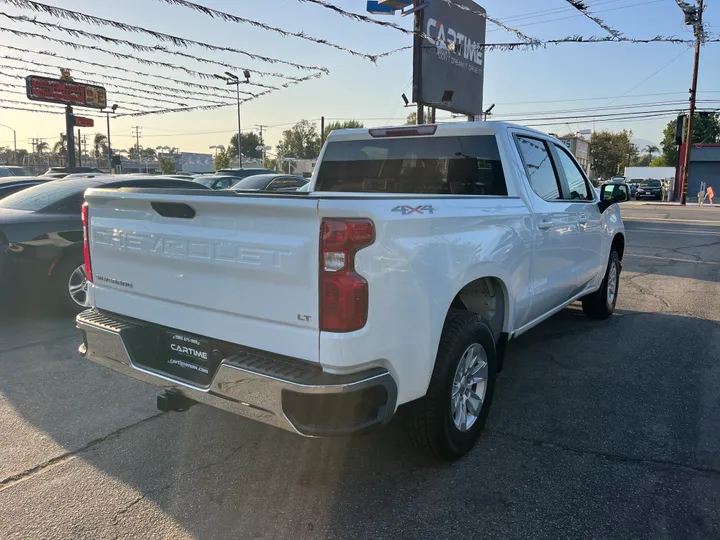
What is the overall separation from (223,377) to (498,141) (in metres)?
2.70

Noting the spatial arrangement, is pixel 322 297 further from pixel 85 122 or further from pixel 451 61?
pixel 85 122

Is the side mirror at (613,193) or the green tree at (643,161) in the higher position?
the green tree at (643,161)

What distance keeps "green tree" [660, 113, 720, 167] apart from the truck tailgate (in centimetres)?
7876

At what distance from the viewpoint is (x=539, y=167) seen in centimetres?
453

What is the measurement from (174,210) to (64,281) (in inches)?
153

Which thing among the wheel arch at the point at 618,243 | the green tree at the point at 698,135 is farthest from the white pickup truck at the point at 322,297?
the green tree at the point at 698,135

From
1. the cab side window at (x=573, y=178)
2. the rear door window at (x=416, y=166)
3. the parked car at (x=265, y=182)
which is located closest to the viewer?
the rear door window at (x=416, y=166)

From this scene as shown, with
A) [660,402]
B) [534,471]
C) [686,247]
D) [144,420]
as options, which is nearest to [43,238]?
[144,420]

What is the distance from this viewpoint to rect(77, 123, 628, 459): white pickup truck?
2330 millimetres

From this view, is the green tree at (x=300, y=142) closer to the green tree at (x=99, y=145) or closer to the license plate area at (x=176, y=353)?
the green tree at (x=99, y=145)

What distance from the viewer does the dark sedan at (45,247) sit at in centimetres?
561

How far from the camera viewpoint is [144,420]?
3734 millimetres

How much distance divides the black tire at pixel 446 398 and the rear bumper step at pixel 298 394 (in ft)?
1.45

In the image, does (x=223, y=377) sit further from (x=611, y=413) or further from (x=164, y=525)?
(x=611, y=413)
